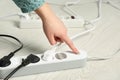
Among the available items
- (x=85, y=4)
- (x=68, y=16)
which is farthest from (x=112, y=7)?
(x=68, y=16)

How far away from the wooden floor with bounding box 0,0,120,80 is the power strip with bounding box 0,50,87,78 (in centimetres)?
1

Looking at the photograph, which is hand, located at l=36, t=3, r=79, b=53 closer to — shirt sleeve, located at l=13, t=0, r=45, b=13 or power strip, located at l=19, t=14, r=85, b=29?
shirt sleeve, located at l=13, t=0, r=45, b=13

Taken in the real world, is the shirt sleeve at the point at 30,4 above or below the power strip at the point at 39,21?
above

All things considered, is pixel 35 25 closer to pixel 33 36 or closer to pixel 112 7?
pixel 33 36

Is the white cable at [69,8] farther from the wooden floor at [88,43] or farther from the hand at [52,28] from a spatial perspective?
the hand at [52,28]

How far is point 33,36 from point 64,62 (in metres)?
0.17

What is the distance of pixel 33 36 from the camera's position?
0.70m

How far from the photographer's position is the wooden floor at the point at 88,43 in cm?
57

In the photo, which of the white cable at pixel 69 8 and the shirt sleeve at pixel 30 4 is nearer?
the shirt sleeve at pixel 30 4

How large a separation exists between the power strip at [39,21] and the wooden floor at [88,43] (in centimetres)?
1

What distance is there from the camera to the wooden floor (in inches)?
22.3

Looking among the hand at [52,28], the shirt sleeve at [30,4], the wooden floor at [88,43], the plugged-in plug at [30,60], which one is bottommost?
the wooden floor at [88,43]

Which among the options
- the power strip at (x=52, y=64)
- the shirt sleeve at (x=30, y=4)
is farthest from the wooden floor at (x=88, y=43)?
the shirt sleeve at (x=30, y=4)

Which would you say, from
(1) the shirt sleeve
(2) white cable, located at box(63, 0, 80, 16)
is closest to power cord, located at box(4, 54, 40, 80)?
(1) the shirt sleeve
